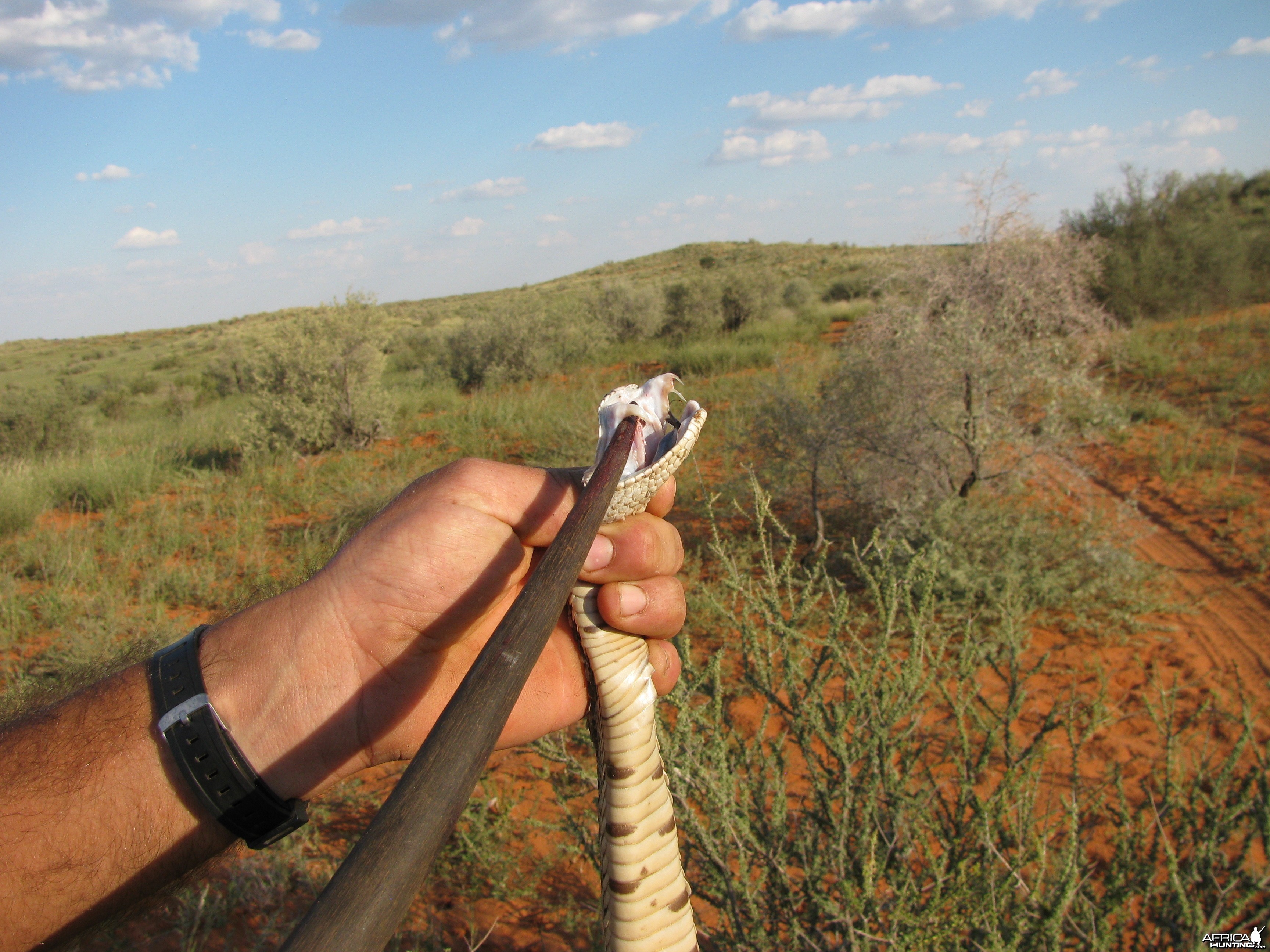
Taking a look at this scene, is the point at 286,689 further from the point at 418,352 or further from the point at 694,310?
the point at 418,352

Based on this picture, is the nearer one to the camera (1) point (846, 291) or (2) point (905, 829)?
(2) point (905, 829)

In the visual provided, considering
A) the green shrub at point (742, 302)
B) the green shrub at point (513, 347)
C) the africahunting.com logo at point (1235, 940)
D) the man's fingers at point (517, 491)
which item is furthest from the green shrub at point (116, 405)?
the africahunting.com logo at point (1235, 940)

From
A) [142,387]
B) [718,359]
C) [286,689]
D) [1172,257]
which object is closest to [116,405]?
[142,387]

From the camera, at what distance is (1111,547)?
504 cm

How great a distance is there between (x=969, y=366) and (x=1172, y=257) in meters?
12.2

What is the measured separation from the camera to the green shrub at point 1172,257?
13.3 meters

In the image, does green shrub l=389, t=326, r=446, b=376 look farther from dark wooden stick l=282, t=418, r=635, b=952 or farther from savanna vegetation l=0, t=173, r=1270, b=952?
dark wooden stick l=282, t=418, r=635, b=952

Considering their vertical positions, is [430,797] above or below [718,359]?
below

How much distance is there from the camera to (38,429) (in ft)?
37.0

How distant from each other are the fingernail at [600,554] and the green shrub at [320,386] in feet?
30.5

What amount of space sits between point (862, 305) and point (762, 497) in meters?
17.6

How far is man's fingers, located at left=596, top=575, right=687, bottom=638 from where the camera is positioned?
136cm

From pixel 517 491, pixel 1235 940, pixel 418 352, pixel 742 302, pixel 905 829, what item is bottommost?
pixel 1235 940

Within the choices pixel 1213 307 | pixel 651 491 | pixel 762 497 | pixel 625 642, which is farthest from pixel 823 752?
pixel 1213 307
